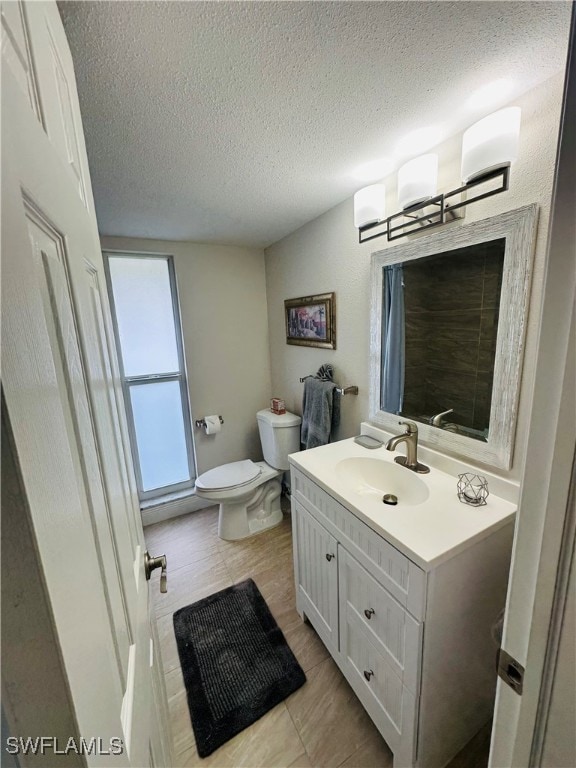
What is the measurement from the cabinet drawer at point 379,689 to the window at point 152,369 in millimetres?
1799

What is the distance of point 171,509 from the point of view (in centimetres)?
248

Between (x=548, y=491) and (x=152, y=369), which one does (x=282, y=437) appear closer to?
(x=152, y=369)

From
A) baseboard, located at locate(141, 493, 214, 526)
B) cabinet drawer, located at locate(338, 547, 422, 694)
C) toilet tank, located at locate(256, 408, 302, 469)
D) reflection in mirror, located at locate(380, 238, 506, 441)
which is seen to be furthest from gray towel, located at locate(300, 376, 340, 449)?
baseboard, located at locate(141, 493, 214, 526)

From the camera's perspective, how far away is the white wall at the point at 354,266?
91 centimetres

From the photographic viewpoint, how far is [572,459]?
44cm

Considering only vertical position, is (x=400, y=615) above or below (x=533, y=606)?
below

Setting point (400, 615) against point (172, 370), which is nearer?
point (400, 615)

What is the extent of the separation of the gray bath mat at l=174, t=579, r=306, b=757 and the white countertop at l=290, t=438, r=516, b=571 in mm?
917

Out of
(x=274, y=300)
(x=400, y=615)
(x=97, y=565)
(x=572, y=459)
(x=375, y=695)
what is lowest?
(x=375, y=695)

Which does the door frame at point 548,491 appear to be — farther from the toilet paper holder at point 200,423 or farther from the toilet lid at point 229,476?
the toilet paper holder at point 200,423

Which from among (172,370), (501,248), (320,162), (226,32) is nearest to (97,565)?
(226,32)

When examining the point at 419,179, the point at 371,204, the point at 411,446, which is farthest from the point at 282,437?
the point at 419,179

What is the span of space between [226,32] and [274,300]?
1779 millimetres

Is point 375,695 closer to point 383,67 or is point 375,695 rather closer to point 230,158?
point 383,67
